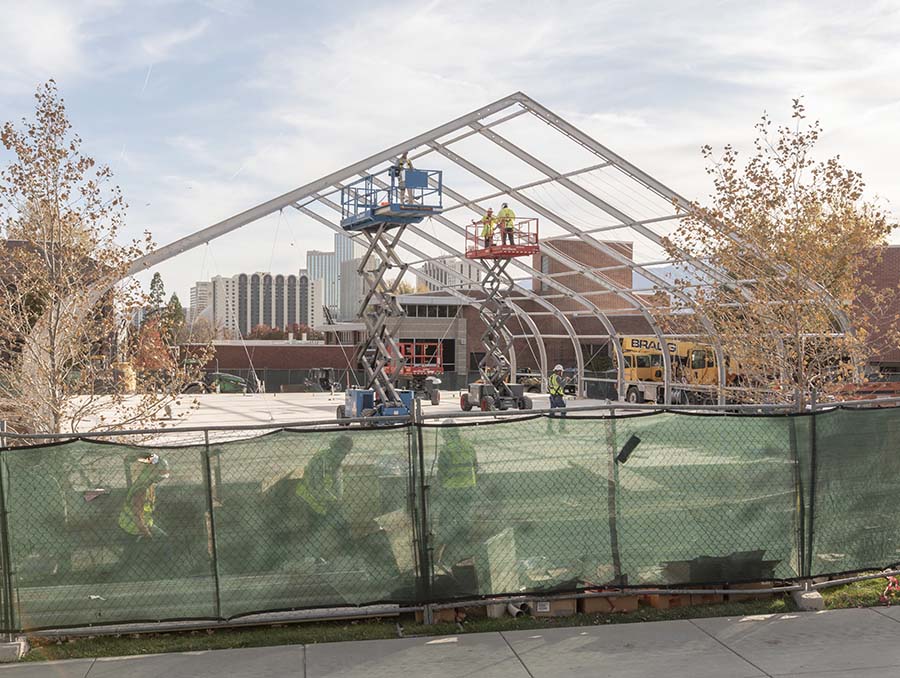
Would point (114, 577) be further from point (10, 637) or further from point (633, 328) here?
point (633, 328)

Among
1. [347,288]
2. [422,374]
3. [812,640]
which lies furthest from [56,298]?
[347,288]

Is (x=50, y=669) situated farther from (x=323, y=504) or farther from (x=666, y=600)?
(x=666, y=600)

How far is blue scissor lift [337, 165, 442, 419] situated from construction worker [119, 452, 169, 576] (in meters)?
16.0

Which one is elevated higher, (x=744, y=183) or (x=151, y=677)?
(x=744, y=183)

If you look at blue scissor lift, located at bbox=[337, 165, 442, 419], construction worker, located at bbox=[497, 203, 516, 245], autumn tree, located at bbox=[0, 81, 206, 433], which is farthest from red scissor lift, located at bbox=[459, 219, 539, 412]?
autumn tree, located at bbox=[0, 81, 206, 433]

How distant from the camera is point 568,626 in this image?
26.6 ft

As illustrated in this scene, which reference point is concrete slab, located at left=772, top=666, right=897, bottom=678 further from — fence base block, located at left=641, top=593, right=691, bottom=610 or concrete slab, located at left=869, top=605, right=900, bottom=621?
fence base block, located at left=641, top=593, right=691, bottom=610

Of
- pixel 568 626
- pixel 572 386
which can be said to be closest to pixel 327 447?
pixel 568 626

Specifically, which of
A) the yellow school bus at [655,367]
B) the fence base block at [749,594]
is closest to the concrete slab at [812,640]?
the fence base block at [749,594]

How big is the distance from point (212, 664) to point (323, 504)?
1.65 m

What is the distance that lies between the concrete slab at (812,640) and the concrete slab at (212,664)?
3847mm

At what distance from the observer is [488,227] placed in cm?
3038

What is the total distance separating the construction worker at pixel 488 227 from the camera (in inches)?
1172

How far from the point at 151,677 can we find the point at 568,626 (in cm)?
373
